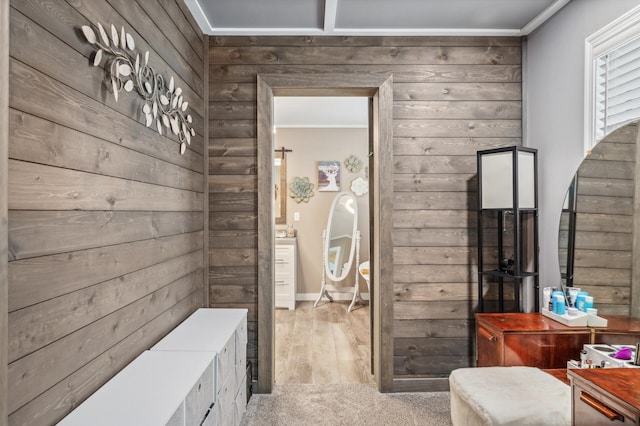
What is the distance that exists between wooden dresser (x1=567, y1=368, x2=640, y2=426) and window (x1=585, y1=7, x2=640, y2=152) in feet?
4.29

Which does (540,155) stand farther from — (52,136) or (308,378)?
(52,136)

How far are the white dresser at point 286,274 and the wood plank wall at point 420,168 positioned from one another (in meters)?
2.35

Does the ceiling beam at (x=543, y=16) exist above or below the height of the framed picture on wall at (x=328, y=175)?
above

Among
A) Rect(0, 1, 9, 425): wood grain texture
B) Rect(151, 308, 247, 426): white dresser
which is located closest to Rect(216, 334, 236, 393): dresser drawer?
Rect(151, 308, 247, 426): white dresser

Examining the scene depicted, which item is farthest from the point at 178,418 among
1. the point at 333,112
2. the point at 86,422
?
the point at 333,112

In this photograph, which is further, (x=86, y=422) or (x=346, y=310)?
(x=346, y=310)

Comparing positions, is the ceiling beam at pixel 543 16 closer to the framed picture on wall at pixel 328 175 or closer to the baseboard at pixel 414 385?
the baseboard at pixel 414 385

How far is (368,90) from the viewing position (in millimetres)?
2820

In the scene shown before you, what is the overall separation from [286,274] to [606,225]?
12.5ft

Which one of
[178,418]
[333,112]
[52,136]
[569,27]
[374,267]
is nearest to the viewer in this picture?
[52,136]

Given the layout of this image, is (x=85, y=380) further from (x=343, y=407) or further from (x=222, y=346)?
(x=343, y=407)

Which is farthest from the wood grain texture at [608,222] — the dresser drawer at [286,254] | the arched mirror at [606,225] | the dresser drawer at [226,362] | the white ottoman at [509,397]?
the dresser drawer at [286,254]

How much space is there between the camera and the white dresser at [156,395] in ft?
3.87

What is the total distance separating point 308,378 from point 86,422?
2.07 metres
